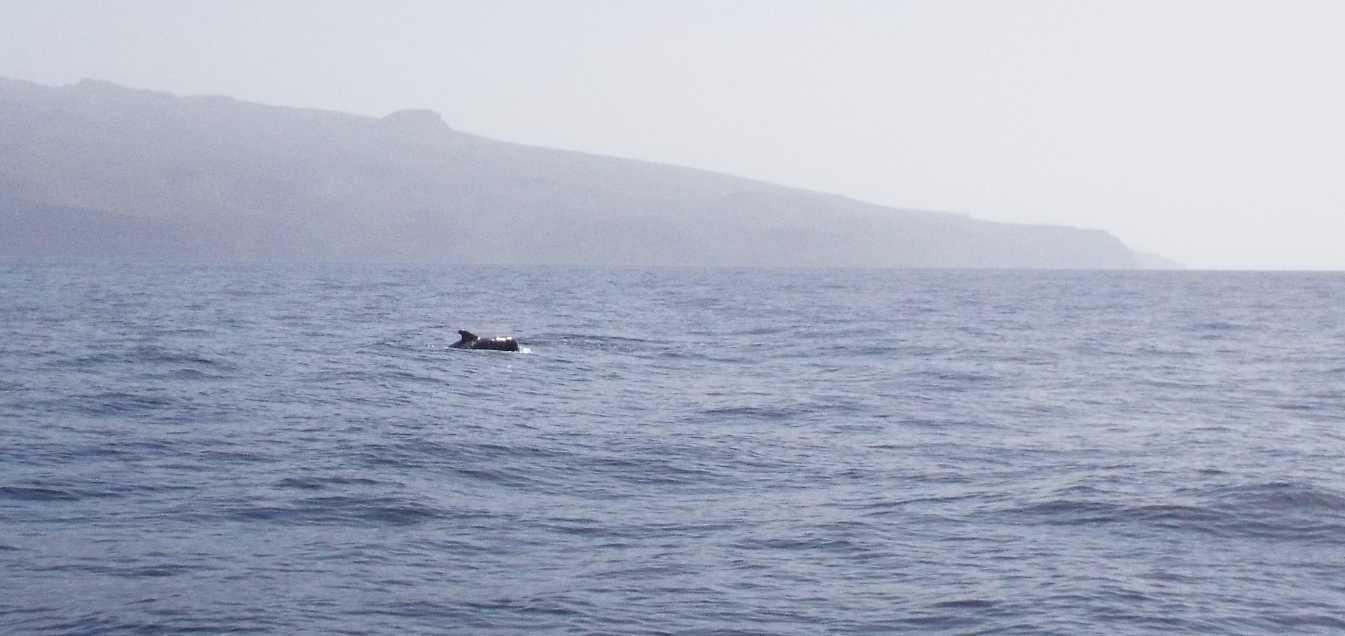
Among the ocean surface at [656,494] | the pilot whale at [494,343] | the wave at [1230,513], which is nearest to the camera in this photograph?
the ocean surface at [656,494]

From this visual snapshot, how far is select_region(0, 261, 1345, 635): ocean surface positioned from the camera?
12.6 m

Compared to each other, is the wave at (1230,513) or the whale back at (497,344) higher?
the wave at (1230,513)

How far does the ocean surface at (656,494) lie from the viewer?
12594 mm

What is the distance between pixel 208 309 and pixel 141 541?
174ft

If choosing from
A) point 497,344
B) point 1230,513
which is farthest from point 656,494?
point 497,344

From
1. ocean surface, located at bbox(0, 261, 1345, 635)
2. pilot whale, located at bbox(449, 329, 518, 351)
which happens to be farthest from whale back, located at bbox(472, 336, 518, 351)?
ocean surface, located at bbox(0, 261, 1345, 635)

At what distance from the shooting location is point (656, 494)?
1823cm

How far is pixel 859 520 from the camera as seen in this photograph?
16.4 metres

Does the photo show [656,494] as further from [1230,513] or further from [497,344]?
[497,344]

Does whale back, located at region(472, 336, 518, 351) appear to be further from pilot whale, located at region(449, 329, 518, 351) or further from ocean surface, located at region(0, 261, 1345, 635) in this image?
ocean surface, located at region(0, 261, 1345, 635)

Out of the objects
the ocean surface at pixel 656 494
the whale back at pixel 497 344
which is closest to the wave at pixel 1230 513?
the ocean surface at pixel 656 494

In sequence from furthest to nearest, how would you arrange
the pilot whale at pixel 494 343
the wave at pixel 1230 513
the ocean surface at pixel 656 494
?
the pilot whale at pixel 494 343
the wave at pixel 1230 513
the ocean surface at pixel 656 494

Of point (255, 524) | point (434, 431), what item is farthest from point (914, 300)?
point (255, 524)

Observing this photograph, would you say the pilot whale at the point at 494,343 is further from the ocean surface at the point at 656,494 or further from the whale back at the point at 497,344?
the ocean surface at the point at 656,494
